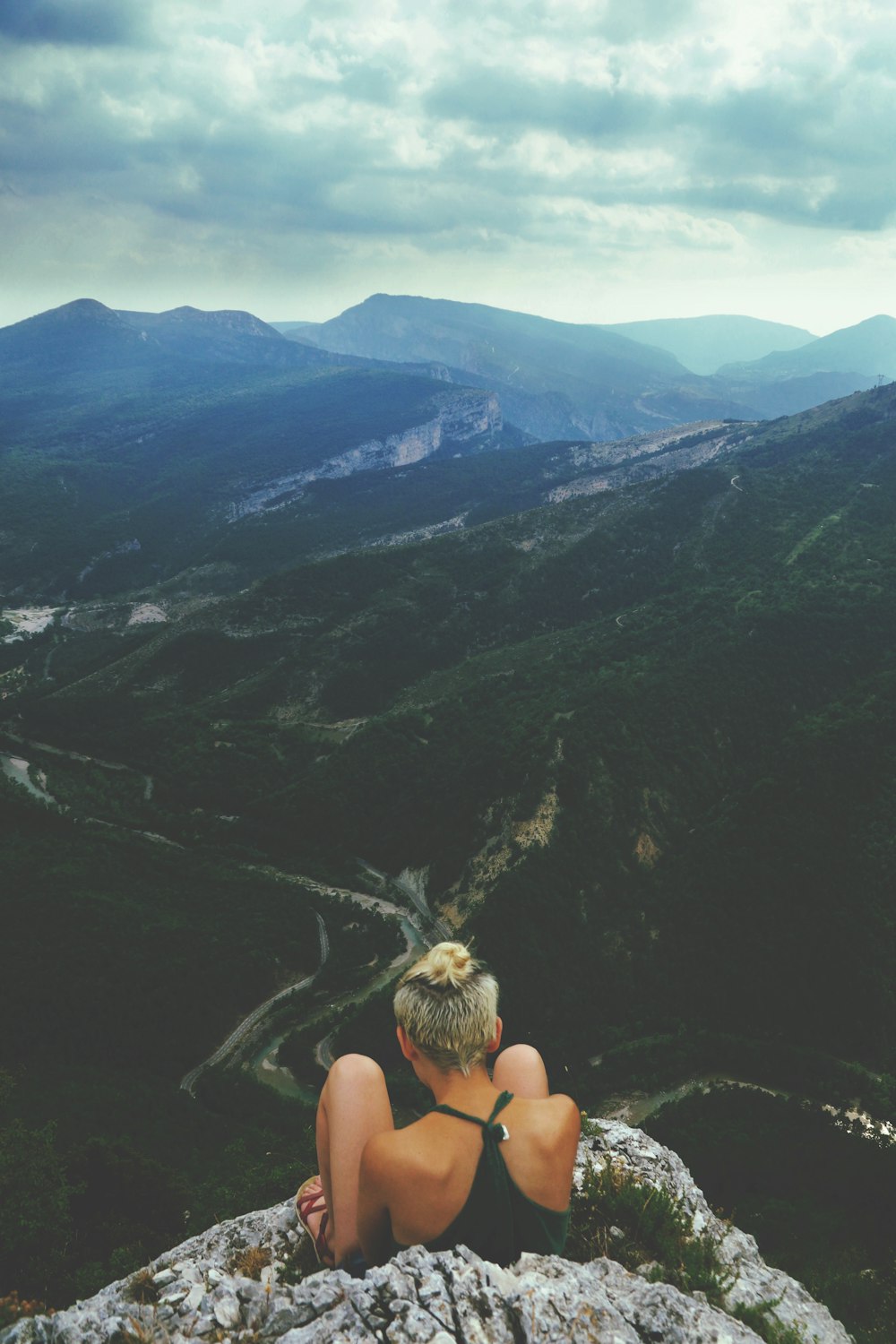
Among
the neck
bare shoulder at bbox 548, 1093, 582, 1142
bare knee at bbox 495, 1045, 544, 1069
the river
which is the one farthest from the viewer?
the river

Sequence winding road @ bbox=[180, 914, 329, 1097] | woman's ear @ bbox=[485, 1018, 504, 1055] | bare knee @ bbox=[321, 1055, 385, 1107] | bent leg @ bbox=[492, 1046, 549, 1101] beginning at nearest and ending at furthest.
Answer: woman's ear @ bbox=[485, 1018, 504, 1055] < bare knee @ bbox=[321, 1055, 385, 1107] < bent leg @ bbox=[492, 1046, 549, 1101] < winding road @ bbox=[180, 914, 329, 1097]

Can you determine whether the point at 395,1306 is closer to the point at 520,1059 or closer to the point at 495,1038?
the point at 495,1038

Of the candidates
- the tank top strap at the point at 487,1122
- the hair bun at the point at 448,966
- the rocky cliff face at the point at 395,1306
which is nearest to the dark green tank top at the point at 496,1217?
the tank top strap at the point at 487,1122

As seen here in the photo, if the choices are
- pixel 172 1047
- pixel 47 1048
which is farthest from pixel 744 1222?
pixel 47 1048

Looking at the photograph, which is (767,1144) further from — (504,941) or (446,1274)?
(446,1274)

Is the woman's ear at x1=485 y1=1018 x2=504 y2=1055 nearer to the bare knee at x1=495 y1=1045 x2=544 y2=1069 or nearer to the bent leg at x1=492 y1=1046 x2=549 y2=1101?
the bent leg at x1=492 y1=1046 x2=549 y2=1101

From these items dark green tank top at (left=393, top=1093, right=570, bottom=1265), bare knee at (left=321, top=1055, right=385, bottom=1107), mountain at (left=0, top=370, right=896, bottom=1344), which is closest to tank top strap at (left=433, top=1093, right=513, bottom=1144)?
dark green tank top at (left=393, top=1093, right=570, bottom=1265)

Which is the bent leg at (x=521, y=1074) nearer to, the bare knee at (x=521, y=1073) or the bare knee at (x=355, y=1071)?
the bare knee at (x=521, y=1073)
